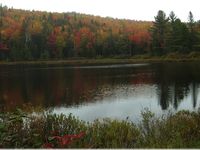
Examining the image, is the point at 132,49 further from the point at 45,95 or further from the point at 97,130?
the point at 97,130

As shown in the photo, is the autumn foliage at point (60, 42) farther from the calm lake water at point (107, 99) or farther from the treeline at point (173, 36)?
the calm lake water at point (107, 99)

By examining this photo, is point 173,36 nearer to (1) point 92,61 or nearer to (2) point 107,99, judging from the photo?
(1) point 92,61

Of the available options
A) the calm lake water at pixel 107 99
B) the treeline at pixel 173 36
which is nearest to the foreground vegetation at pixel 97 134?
the calm lake water at pixel 107 99

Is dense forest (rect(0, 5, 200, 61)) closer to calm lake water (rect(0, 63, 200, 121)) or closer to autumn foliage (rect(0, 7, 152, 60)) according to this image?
autumn foliage (rect(0, 7, 152, 60))

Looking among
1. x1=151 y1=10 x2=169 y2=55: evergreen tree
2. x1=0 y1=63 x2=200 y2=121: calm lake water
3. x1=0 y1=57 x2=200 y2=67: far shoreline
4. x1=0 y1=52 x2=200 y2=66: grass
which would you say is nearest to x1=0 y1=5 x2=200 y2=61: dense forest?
x1=151 y1=10 x2=169 y2=55: evergreen tree

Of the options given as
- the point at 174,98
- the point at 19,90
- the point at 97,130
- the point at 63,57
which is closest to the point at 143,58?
the point at 63,57

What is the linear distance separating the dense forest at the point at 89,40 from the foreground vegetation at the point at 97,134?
3006 inches

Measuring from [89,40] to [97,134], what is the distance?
114448 millimetres

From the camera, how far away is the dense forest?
9094 cm

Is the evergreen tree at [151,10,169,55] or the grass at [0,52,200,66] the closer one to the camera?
the grass at [0,52,200,66]

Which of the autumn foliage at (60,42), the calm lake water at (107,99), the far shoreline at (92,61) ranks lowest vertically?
the calm lake water at (107,99)

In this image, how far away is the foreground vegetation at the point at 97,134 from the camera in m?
9.18

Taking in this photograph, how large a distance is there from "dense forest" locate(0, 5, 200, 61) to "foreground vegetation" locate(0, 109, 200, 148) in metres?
76.3

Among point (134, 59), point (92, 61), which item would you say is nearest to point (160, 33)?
point (134, 59)
